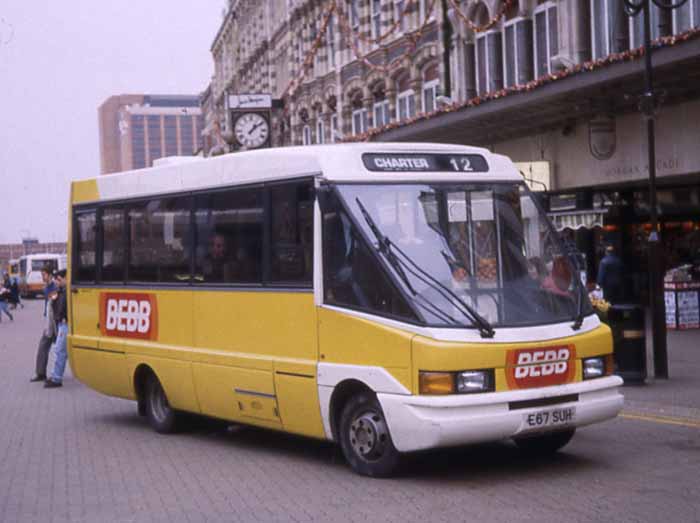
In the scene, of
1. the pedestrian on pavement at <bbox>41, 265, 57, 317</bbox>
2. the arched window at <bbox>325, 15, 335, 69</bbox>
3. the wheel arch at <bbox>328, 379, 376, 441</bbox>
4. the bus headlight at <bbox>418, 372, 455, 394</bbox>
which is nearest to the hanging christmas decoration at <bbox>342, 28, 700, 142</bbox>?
the pedestrian on pavement at <bbox>41, 265, 57, 317</bbox>

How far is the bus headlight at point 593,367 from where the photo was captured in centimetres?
947

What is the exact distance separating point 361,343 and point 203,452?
2.62 metres

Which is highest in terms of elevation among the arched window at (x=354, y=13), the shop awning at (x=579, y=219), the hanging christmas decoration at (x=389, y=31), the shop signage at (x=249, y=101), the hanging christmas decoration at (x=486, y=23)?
the arched window at (x=354, y=13)

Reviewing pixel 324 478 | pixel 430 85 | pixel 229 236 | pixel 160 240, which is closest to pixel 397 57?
pixel 430 85

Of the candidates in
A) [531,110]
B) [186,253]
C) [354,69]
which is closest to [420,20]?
[354,69]

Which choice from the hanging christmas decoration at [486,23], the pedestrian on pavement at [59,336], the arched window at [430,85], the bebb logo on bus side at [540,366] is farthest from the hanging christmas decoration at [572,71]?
the bebb logo on bus side at [540,366]

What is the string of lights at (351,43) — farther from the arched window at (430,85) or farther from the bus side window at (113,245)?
the bus side window at (113,245)

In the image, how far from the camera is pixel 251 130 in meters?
44.6

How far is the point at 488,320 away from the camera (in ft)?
29.9

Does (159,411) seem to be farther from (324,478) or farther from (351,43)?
(351,43)

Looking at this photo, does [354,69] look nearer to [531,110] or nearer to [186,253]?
[531,110]

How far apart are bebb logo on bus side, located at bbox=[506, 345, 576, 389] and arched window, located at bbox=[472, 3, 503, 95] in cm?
2051

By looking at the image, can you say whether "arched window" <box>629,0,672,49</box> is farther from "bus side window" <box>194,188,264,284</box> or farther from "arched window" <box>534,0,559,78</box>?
"bus side window" <box>194,188,264,284</box>

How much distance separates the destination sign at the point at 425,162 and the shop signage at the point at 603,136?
48.8 ft
